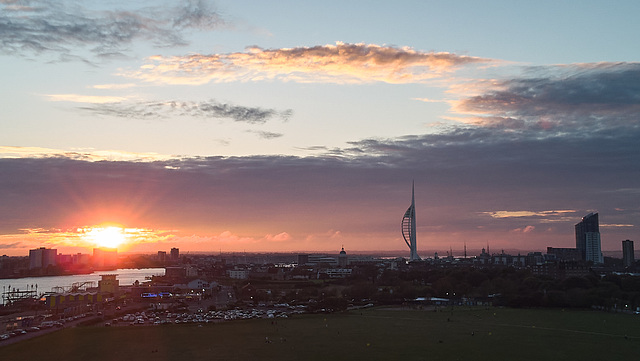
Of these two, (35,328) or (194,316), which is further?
(194,316)

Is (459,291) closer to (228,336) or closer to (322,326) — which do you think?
(322,326)

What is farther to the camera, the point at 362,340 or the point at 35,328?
the point at 35,328

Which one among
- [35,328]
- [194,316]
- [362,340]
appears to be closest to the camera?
[362,340]

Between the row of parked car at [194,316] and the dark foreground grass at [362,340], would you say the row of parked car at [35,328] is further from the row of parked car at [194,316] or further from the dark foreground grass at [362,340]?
the row of parked car at [194,316]

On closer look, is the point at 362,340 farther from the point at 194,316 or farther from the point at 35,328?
the point at 35,328

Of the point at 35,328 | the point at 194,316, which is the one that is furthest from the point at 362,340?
the point at 35,328

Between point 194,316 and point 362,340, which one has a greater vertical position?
point 362,340

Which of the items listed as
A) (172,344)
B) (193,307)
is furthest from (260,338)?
(193,307)

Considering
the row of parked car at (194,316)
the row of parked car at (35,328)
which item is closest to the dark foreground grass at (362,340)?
the row of parked car at (35,328)

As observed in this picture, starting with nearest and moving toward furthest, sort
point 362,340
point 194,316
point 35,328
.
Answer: point 362,340 → point 35,328 → point 194,316
